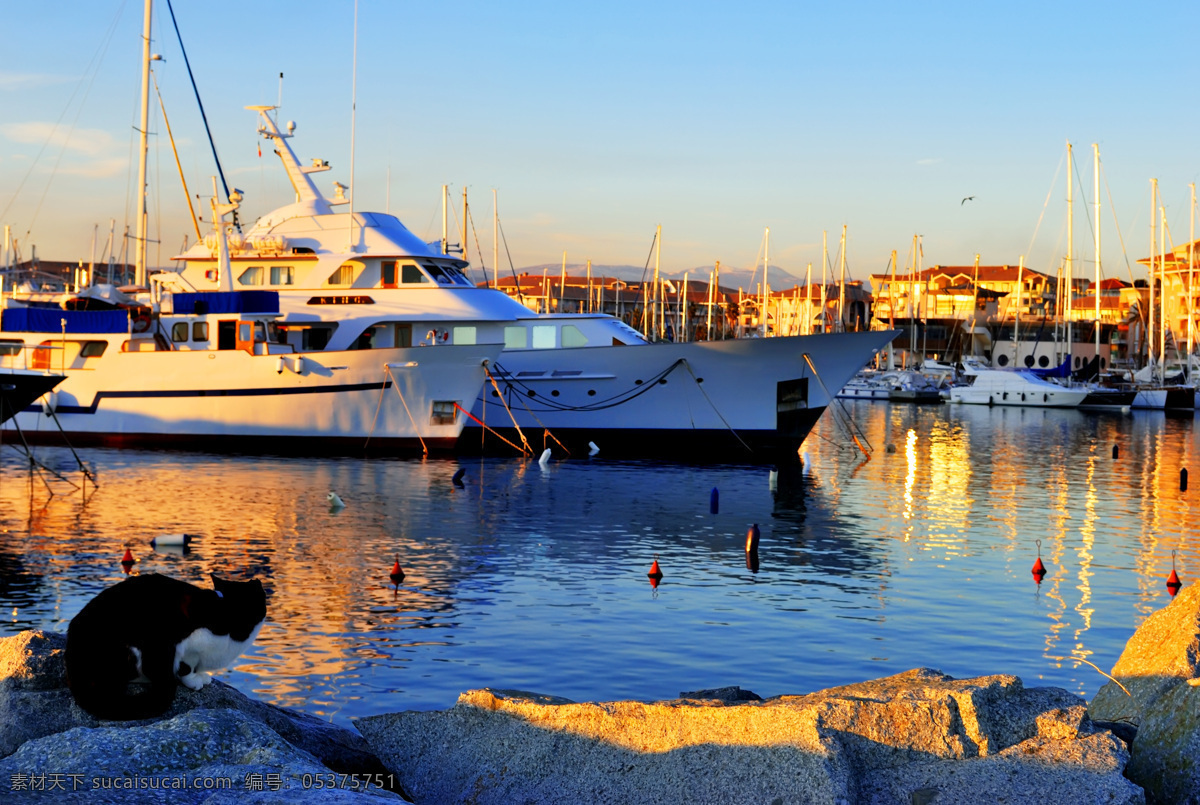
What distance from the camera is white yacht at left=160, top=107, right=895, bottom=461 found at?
35656mm

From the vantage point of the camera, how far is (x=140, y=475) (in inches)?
1144

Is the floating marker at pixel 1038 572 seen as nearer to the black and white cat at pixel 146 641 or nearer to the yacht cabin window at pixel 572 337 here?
the black and white cat at pixel 146 641

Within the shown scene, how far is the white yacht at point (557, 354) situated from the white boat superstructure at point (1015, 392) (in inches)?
1860

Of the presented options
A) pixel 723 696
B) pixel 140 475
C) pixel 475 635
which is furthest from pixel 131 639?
pixel 140 475

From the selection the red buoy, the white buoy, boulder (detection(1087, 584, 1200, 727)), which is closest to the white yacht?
the white buoy

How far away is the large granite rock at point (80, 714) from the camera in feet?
21.6

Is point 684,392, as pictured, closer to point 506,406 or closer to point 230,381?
point 506,406

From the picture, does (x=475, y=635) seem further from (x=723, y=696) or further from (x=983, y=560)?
(x=983, y=560)

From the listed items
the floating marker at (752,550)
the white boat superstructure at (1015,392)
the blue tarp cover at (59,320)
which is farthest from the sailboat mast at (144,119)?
the white boat superstructure at (1015,392)

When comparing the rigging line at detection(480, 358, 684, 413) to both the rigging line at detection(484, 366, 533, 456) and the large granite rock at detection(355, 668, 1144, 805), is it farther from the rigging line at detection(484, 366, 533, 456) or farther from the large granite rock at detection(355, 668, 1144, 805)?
the large granite rock at detection(355, 668, 1144, 805)

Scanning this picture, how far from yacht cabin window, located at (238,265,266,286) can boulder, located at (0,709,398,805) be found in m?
32.8

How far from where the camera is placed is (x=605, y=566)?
60.0ft

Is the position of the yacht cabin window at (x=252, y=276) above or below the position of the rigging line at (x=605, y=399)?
above

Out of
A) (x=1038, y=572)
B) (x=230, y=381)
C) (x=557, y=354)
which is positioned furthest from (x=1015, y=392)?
(x=1038, y=572)
